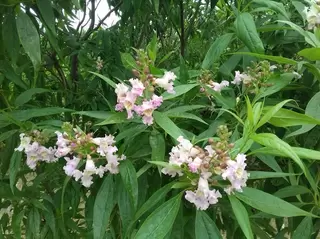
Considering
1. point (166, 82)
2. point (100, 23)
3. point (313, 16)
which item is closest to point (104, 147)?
point (166, 82)

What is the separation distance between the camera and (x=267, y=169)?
0.94 metres

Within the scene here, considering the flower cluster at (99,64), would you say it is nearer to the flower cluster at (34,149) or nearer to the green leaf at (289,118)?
the flower cluster at (34,149)

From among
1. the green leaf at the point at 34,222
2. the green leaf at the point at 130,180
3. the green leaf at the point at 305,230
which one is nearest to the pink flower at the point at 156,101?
the green leaf at the point at 130,180

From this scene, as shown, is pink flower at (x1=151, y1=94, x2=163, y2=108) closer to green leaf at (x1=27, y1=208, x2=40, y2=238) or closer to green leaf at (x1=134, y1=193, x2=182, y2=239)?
green leaf at (x1=134, y1=193, x2=182, y2=239)

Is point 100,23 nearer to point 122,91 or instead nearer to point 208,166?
point 122,91

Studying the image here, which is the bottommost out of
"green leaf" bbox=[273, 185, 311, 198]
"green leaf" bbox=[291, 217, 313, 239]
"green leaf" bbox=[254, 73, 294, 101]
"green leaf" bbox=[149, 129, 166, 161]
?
"green leaf" bbox=[291, 217, 313, 239]

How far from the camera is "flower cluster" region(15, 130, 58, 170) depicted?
904 millimetres

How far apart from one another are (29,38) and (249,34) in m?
0.41

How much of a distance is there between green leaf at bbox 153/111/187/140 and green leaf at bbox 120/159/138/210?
92 millimetres

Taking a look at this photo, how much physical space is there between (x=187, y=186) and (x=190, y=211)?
209 mm

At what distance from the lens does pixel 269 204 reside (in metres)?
0.69

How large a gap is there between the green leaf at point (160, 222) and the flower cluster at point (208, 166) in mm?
34

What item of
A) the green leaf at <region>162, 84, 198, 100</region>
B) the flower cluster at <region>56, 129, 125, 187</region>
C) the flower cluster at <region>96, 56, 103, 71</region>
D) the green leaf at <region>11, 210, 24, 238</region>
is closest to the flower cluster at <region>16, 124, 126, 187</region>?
the flower cluster at <region>56, 129, 125, 187</region>

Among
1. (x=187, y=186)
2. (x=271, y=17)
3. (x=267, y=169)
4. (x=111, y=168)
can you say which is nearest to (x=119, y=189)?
(x=111, y=168)
